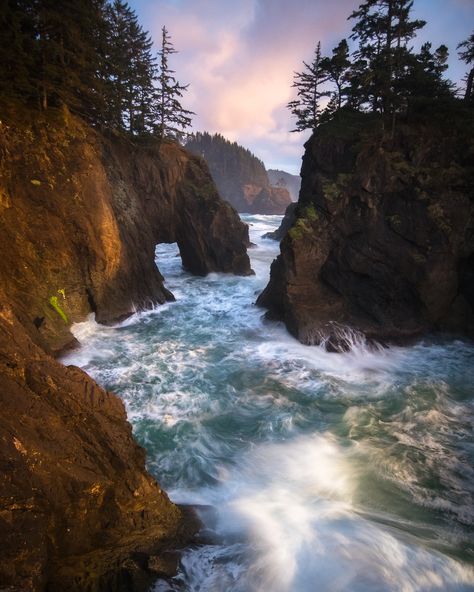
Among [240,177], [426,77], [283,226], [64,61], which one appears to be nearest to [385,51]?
[426,77]

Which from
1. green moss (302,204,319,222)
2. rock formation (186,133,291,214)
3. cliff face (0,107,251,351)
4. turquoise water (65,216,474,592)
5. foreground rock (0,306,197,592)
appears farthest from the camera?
rock formation (186,133,291,214)

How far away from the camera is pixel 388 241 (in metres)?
16.0

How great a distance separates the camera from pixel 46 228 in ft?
44.1

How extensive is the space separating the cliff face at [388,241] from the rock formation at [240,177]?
98.3 m

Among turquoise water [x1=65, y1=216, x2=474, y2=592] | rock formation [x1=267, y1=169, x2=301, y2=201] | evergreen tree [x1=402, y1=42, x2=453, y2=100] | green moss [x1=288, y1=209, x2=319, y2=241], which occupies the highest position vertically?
rock formation [x1=267, y1=169, x2=301, y2=201]

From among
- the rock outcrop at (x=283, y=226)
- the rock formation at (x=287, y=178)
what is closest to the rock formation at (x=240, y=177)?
the rock outcrop at (x=283, y=226)

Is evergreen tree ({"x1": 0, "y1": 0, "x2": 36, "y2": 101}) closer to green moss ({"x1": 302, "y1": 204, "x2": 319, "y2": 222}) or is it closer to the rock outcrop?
green moss ({"x1": 302, "y1": 204, "x2": 319, "y2": 222})

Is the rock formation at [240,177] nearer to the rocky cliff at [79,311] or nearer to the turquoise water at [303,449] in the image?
the rocky cliff at [79,311]

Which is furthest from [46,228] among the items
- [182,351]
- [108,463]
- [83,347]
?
[108,463]

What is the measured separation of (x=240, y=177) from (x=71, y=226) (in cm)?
10993

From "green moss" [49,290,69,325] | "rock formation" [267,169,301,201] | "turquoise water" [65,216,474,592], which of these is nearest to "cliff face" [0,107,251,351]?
"green moss" [49,290,69,325]

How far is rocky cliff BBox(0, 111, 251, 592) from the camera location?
4.64 metres

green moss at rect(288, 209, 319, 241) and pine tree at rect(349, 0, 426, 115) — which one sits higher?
pine tree at rect(349, 0, 426, 115)

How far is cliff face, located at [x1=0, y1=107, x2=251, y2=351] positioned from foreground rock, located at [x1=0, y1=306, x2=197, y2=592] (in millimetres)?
4794
